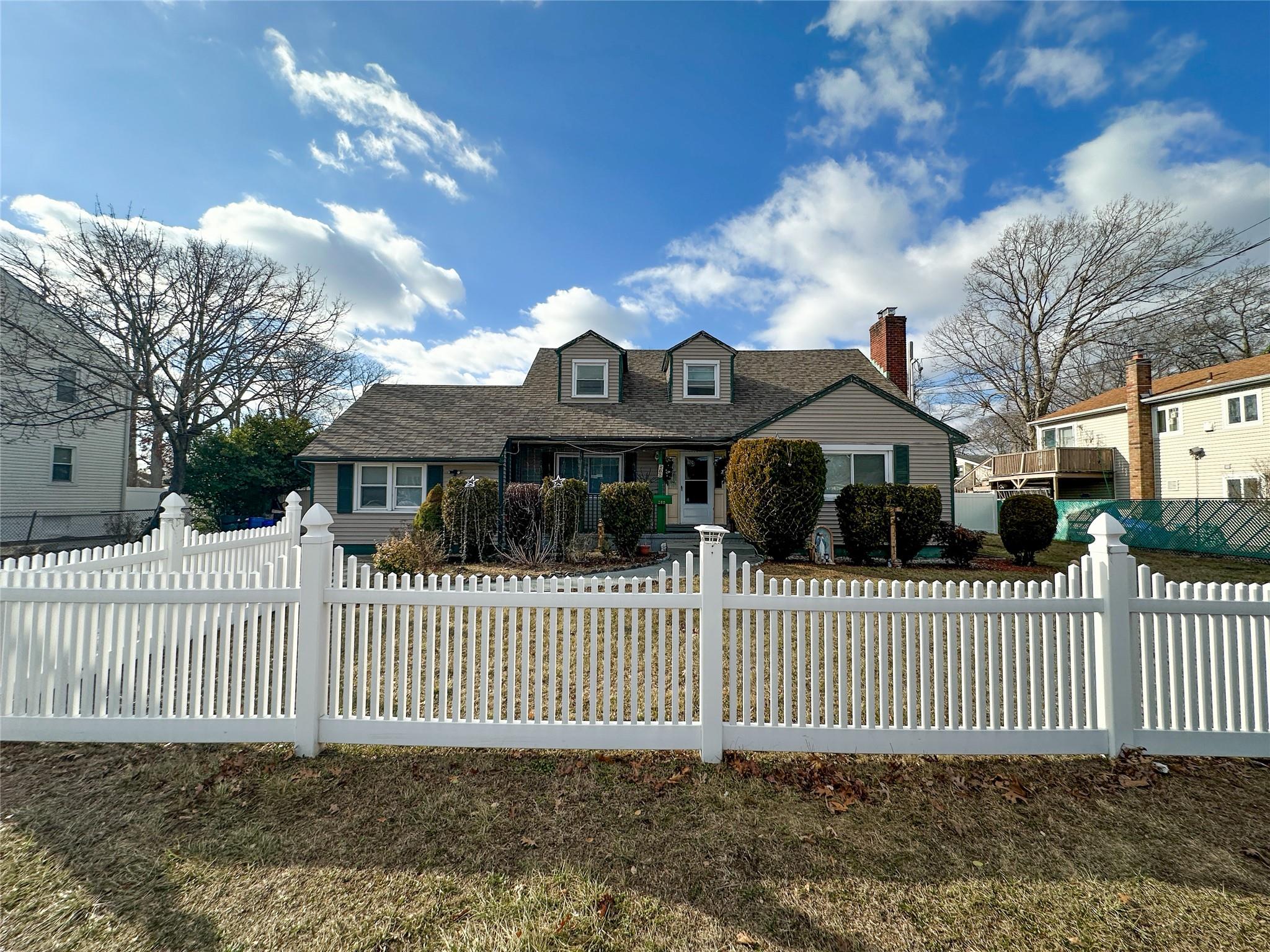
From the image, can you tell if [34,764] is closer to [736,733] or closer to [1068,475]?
[736,733]

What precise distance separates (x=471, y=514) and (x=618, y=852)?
9087 mm

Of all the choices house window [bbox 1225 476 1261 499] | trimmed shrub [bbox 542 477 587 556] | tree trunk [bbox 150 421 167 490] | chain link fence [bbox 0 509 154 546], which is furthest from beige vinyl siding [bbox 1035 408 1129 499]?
tree trunk [bbox 150 421 167 490]

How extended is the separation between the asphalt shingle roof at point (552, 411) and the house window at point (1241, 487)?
41.6 ft

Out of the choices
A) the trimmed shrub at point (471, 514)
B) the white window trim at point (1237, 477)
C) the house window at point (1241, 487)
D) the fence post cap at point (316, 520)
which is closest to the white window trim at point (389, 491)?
the trimmed shrub at point (471, 514)

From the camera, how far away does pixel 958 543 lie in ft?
34.8

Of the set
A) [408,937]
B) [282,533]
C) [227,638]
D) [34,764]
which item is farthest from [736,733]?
[282,533]

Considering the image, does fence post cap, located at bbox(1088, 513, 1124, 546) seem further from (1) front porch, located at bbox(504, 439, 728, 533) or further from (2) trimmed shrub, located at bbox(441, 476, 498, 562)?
(1) front porch, located at bbox(504, 439, 728, 533)

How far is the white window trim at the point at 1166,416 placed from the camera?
62.5 feet

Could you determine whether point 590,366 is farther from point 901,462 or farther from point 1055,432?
point 1055,432

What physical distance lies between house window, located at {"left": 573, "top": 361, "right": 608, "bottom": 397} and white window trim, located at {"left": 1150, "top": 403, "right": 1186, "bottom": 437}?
878 inches

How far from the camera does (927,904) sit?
2.17m

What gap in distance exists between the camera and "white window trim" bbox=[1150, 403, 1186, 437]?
62.5 feet

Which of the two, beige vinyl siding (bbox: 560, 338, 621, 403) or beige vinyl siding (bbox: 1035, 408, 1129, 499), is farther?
beige vinyl siding (bbox: 1035, 408, 1129, 499)

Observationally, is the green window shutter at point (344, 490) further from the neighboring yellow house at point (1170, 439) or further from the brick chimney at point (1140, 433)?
the brick chimney at point (1140, 433)
